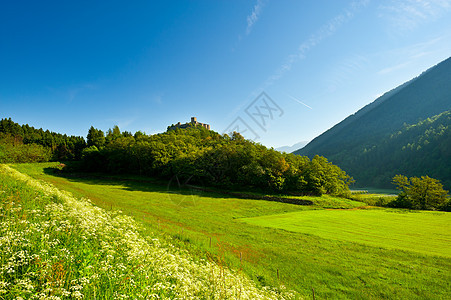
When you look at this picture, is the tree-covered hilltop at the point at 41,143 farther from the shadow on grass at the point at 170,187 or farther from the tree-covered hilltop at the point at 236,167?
the tree-covered hilltop at the point at 236,167

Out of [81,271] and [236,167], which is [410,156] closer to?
[236,167]

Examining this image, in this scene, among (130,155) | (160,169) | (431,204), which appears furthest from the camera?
(130,155)

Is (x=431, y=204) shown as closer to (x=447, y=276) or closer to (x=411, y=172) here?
(x=447, y=276)

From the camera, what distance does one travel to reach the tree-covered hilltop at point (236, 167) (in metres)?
52.6

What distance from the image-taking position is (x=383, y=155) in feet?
510

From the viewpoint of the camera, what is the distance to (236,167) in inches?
2350

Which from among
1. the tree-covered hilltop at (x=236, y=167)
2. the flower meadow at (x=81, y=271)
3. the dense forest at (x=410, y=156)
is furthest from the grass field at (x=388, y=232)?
the dense forest at (x=410, y=156)

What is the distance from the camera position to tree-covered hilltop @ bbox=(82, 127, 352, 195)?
173ft

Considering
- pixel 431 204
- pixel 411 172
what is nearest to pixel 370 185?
Answer: pixel 411 172

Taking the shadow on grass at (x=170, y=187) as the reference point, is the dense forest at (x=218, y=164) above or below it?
above

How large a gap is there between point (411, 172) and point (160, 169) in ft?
523

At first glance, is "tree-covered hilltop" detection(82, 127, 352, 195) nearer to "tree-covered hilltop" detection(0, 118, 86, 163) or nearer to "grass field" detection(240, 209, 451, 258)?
"grass field" detection(240, 209, 451, 258)

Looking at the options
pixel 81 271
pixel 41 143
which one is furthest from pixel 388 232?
pixel 41 143

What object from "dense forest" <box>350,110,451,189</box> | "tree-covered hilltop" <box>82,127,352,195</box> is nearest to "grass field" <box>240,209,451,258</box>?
"tree-covered hilltop" <box>82,127,352,195</box>
